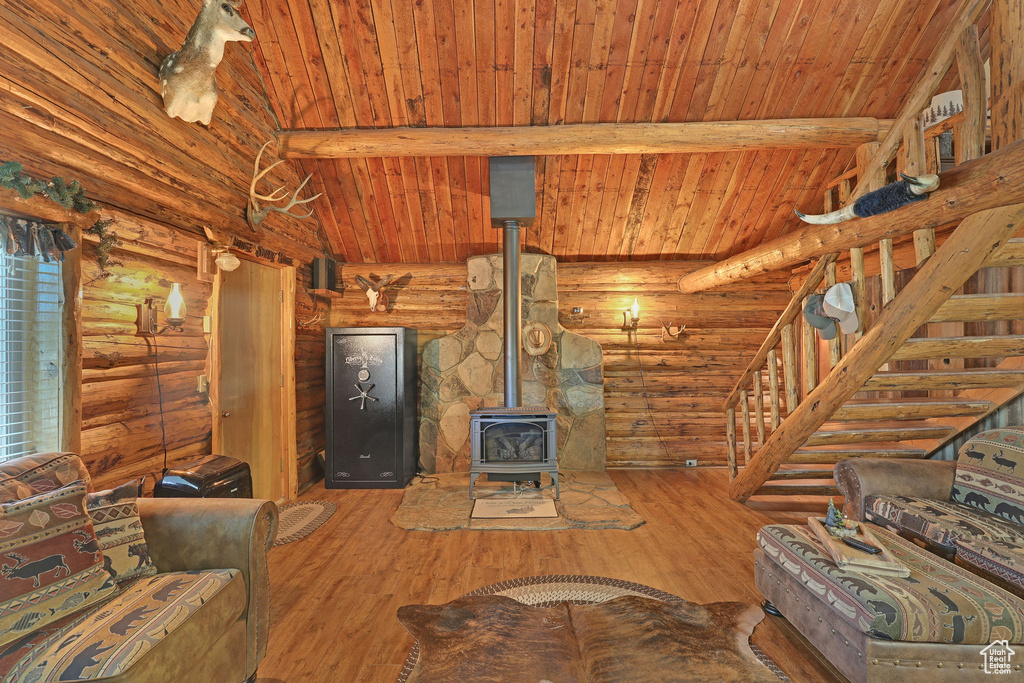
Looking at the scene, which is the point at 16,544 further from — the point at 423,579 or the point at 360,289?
the point at 360,289

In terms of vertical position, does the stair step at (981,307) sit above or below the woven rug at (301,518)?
above

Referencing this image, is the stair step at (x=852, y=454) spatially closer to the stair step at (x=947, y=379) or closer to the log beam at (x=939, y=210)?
the stair step at (x=947, y=379)

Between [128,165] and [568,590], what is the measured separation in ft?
11.1

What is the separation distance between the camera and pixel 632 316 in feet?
19.5

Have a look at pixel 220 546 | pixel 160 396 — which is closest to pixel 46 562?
pixel 220 546

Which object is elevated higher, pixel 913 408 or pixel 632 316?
pixel 632 316

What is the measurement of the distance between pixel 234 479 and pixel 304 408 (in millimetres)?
2175

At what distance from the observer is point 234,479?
299 centimetres

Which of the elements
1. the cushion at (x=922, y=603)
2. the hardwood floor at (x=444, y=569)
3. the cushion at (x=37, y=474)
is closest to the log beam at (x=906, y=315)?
the hardwood floor at (x=444, y=569)

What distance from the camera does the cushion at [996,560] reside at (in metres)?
2.18

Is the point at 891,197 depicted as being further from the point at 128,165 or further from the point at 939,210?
the point at 128,165

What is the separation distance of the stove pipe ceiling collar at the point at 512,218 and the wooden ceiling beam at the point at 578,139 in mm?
291

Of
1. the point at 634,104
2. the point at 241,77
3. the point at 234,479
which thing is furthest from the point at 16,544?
the point at 634,104

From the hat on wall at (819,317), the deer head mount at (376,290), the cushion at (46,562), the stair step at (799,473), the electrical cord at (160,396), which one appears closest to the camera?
the cushion at (46,562)
